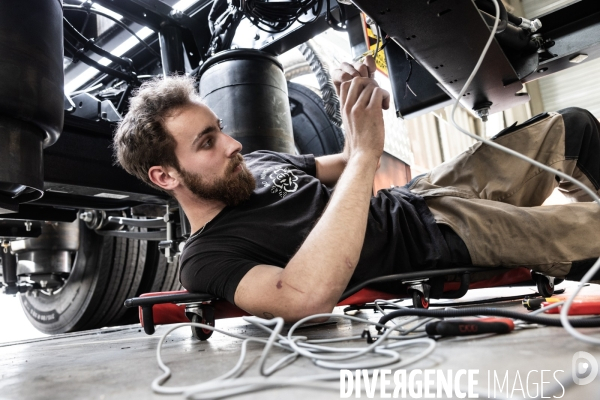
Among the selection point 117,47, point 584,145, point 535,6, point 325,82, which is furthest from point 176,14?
point 535,6

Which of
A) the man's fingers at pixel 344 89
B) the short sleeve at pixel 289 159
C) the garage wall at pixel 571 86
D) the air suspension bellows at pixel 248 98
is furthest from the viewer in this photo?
the garage wall at pixel 571 86

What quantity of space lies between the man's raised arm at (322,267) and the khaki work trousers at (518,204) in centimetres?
30

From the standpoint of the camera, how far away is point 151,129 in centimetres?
137

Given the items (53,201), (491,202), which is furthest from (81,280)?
(491,202)

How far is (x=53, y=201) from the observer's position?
181cm

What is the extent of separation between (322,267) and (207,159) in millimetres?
550

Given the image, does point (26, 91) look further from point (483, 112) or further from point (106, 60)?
point (106, 60)

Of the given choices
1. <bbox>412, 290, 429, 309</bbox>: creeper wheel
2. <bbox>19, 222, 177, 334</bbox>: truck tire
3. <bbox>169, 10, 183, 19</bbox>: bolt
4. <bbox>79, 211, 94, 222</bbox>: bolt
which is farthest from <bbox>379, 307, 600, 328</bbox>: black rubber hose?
<bbox>19, 222, 177, 334</bbox>: truck tire

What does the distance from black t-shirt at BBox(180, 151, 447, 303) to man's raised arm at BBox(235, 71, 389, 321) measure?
7 centimetres

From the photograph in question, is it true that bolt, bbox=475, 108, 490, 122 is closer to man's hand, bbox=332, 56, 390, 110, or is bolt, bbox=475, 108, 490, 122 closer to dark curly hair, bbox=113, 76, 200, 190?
man's hand, bbox=332, 56, 390, 110

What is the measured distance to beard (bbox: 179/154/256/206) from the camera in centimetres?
126

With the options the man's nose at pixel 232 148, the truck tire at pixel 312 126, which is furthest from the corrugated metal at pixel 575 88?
the man's nose at pixel 232 148

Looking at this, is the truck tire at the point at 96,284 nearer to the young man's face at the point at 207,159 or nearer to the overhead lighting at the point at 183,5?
the overhead lighting at the point at 183,5

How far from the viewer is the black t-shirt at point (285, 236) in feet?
3.66
